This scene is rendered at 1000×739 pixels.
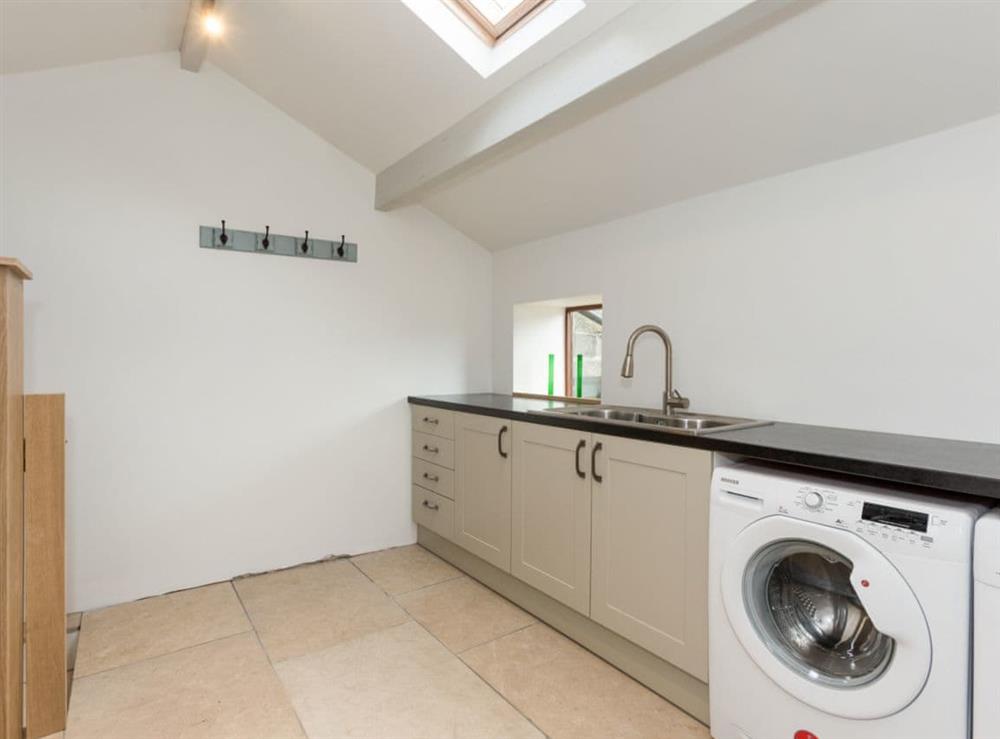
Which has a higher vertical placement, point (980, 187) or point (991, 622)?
point (980, 187)

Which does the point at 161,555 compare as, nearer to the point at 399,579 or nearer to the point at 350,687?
the point at 399,579

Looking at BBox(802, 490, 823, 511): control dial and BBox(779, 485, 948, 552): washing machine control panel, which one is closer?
BBox(779, 485, 948, 552): washing machine control panel

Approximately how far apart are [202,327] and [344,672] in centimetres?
170

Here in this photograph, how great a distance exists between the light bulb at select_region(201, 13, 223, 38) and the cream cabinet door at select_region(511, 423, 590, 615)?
2028 millimetres

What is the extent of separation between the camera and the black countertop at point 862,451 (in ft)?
3.83

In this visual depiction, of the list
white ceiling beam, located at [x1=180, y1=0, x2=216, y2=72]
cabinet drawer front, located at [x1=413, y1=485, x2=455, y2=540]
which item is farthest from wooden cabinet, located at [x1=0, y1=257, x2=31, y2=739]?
cabinet drawer front, located at [x1=413, y1=485, x2=455, y2=540]

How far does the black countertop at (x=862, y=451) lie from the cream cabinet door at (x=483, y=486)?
1.72 ft

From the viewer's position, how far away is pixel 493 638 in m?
2.19

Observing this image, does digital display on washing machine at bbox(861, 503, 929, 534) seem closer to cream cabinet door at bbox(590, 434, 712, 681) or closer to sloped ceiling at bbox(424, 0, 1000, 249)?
cream cabinet door at bbox(590, 434, 712, 681)

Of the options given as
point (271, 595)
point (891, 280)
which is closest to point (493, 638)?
point (271, 595)

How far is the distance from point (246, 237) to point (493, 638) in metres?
2.20

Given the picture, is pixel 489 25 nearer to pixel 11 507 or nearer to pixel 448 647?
pixel 11 507

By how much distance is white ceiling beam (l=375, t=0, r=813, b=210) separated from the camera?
1484 mm

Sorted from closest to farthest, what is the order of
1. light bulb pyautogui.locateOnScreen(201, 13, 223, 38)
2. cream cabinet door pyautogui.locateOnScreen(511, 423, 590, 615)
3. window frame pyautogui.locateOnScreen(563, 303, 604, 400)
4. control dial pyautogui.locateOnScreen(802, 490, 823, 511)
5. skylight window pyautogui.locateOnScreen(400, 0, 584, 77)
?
1. control dial pyautogui.locateOnScreen(802, 490, 823, 511)
2. skylight window pyautogui.locateOnScreen(400, 0, 584, 77)
3. cream cabinet door pyautogui.locateOnScreen(511, 423, 590, 615)
4. light bulb pyautogui.locateOnScreen(201, 13, 223, 38)
5. window frame pyautogui.locateOnScreen(563, 303, 604, 400)
